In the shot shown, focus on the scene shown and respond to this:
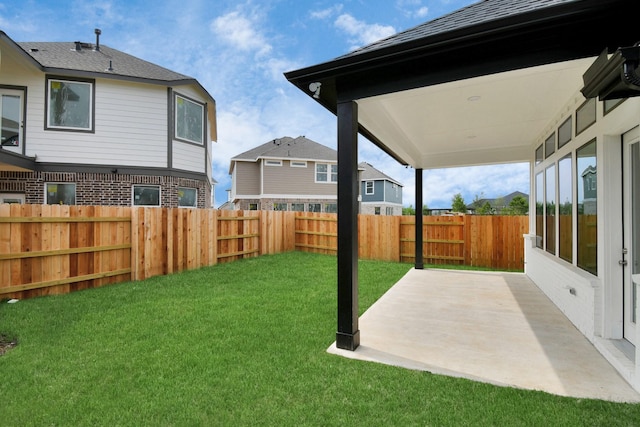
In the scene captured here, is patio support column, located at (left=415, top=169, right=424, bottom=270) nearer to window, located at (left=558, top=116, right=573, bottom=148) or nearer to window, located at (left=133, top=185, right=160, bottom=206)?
window, located at (left=558, top=116, right=573, bottom=148)

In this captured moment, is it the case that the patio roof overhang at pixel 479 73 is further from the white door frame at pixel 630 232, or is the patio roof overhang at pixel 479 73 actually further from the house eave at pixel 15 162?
the house eave at pixel 15 162

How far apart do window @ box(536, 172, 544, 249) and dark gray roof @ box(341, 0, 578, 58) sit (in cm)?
434

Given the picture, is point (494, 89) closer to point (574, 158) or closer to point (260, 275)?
point (574, 158)

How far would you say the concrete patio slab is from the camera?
2975mm

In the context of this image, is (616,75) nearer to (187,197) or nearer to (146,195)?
(146,195)

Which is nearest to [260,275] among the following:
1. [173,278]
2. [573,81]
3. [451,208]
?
[173,278]

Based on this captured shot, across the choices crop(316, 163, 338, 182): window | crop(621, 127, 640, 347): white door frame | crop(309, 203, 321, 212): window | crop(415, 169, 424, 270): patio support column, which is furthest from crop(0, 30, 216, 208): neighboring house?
crop(316, 163, 338, 182): window

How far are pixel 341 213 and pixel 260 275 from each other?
15.5 ft

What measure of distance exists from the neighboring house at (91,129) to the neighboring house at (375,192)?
60.6ft

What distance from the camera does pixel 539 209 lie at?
7066 mm

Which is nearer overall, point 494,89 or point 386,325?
point 494,89

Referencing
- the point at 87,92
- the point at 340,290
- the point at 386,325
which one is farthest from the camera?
the point at 87,92

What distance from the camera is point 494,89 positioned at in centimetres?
390

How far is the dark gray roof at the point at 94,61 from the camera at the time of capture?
9.99 m
